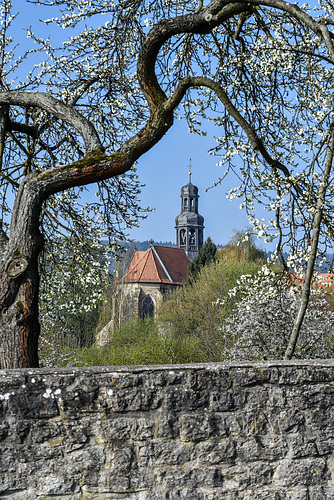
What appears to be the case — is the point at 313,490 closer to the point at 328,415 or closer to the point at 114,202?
the point at 328,415

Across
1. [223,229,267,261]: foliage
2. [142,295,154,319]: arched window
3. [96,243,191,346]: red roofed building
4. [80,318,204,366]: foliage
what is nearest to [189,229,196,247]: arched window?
[96,243,191,346]: red roofed building

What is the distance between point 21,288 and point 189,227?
291 ft

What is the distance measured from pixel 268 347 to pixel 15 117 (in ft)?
31.2

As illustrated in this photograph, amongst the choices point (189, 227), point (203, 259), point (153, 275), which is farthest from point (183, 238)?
point (203, 259)

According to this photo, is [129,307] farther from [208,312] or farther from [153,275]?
[153,275]

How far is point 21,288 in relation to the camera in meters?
5.27

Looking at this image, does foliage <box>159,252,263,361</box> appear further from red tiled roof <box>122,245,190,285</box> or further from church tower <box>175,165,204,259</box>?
church tower <box>175,165,204,259</box>

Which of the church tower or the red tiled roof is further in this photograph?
the church tower

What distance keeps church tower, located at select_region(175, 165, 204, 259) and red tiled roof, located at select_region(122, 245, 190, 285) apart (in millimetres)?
19593

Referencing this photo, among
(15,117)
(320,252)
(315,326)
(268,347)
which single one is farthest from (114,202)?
(315,326)

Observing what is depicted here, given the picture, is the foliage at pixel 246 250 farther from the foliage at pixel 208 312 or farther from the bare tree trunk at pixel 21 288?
the bare tree trunk at pixel 21 288

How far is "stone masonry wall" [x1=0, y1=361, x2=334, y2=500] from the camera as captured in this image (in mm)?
3521

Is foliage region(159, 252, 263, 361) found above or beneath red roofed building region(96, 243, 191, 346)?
beneath

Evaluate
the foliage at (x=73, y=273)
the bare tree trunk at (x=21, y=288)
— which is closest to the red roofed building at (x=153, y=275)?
the foliage at (x=73, y=273)
